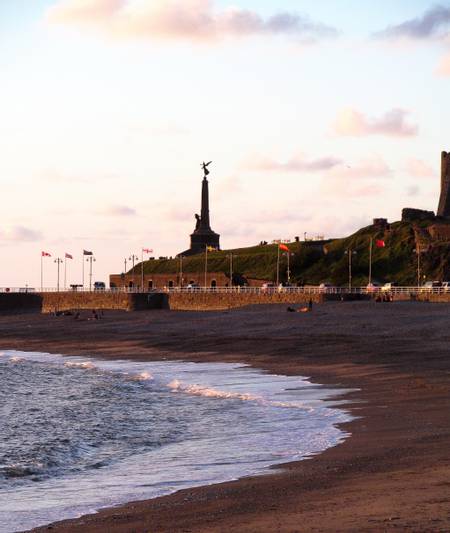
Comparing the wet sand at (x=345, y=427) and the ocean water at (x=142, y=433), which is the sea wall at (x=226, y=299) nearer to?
the wet sand at (x=345, y=427)

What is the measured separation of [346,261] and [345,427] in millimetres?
104549

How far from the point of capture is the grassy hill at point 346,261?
115 metres

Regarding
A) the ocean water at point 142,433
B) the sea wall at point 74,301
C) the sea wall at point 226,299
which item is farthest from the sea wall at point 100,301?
the ocean water at point 142,433

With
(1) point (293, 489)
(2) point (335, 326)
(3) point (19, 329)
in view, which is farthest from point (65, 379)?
(3) point (19, 329)

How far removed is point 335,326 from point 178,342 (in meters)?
9.15

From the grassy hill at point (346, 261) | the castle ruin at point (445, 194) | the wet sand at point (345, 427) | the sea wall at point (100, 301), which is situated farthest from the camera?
the castle ruin at point (445, 194)

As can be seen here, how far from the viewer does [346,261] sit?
12562 cm

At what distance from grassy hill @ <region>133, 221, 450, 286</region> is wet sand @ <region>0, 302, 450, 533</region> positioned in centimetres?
4773

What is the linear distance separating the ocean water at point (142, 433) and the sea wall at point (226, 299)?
49.9 metres

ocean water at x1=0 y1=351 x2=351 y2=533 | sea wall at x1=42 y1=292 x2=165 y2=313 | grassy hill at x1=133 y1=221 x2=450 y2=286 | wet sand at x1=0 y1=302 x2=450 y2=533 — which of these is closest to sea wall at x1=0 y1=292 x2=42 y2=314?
sea wall at x1=42 y1=292 x2=165 y2=313

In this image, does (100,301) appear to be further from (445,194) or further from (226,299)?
(445,194)

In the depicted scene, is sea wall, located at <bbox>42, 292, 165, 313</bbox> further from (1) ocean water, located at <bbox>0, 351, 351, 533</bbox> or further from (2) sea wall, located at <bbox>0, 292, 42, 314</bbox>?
(1) ocean water, located at <bbox>0, 351, 351, 533</bbox>

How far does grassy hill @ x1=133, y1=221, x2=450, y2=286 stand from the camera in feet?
377

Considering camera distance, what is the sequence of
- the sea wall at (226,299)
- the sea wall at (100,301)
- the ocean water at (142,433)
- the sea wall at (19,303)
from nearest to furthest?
1. the ocean water at (142,433)
2. the sea wall at (226,299)
3. the sea wall at (100,301)
4. the sea wall at (19,303)
